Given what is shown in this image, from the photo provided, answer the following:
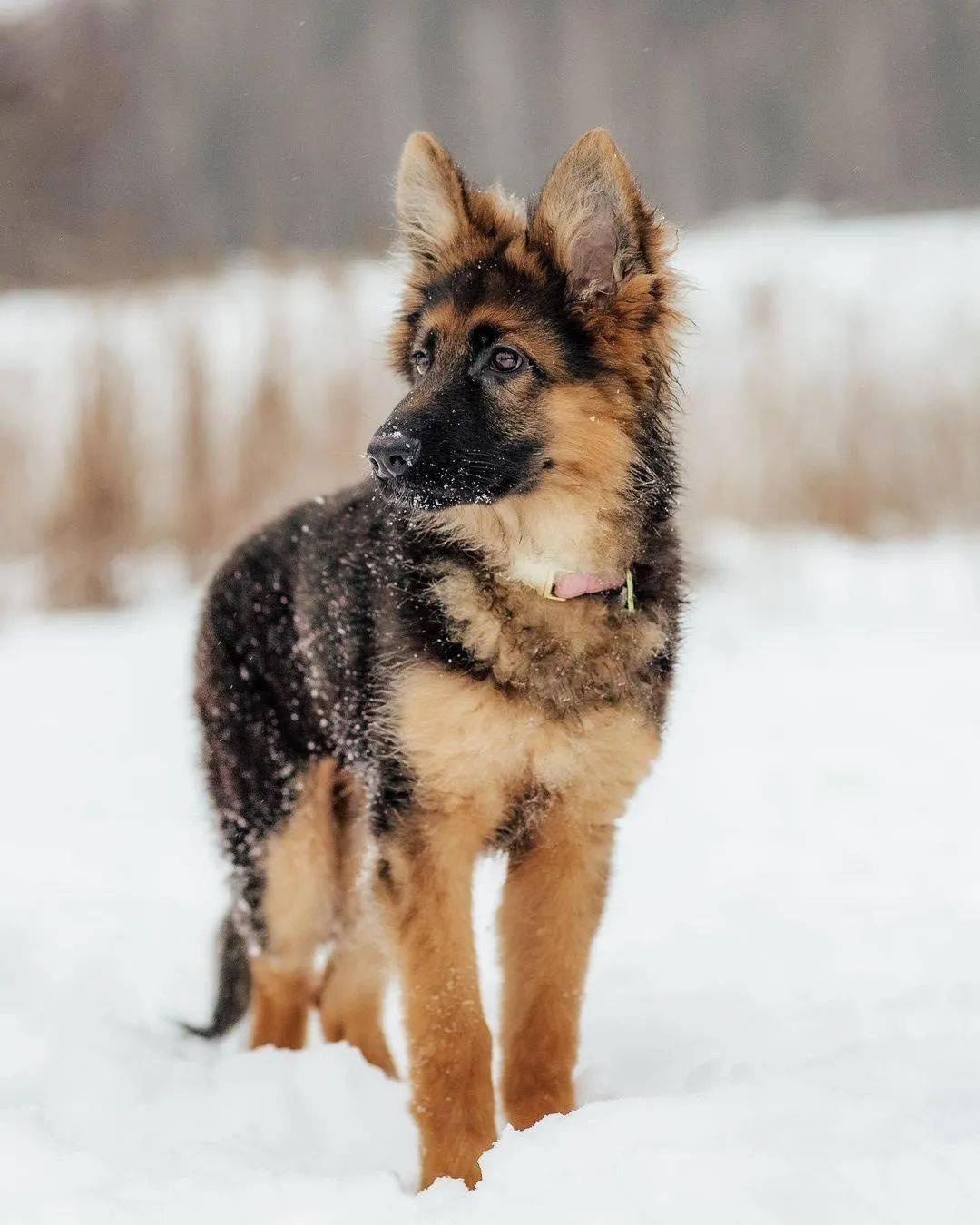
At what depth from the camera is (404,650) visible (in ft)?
10.0

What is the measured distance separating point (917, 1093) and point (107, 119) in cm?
1605

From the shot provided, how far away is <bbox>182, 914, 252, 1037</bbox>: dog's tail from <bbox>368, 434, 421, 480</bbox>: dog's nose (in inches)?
71.1

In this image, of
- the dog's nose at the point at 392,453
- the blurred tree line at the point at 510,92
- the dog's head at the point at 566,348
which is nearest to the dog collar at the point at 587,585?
the dog's head at the point at 566,348

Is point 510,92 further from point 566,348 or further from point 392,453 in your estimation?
point 392,453

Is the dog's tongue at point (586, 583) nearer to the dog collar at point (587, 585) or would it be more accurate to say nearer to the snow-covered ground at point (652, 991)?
the dog collar at point (587, 585)

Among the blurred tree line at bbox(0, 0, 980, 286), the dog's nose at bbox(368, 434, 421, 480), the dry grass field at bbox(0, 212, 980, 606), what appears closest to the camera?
the dog's nose at bbox(368, 434, 421, 480)

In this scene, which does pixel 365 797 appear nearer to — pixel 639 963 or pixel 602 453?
pixel 602 453

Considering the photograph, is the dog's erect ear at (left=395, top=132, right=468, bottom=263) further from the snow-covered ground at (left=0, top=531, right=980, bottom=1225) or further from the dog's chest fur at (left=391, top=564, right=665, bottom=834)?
the snow-covered ground at (left=0, top=531, right=980, bottom=1225)

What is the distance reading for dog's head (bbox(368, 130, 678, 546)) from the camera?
10.5 feet

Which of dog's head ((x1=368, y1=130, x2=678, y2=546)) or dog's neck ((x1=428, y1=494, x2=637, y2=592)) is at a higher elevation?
dog's head ((x1=368, y1=130, x2=678, y2=546))

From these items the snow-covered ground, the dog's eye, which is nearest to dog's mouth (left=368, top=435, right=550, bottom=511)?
the dog's eye

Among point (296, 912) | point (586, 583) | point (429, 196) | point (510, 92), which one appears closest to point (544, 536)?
point (586, 583)

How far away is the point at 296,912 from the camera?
3.82 meters

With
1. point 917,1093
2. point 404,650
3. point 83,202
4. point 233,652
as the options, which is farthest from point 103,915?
point 83,202
